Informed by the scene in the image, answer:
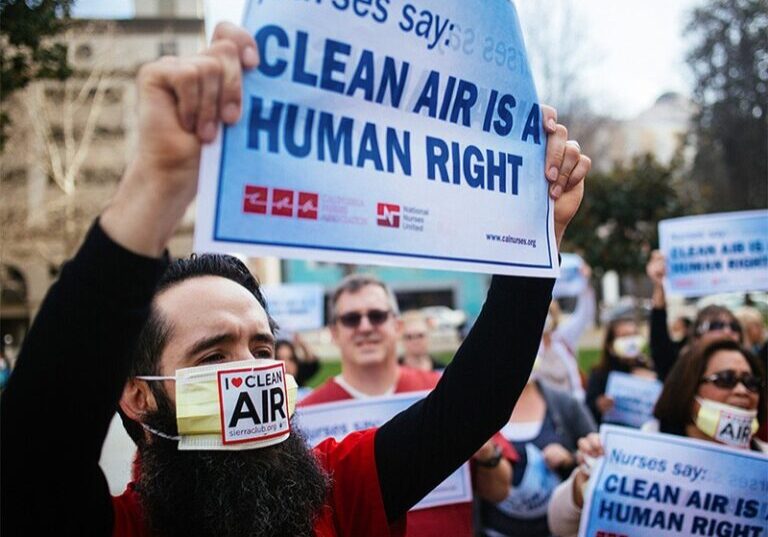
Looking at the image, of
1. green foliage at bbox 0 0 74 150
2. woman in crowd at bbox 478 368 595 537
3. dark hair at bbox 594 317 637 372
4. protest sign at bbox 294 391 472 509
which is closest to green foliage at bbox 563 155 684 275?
dark hair at bbox 594 317 637 372

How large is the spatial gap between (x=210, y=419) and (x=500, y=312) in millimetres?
685

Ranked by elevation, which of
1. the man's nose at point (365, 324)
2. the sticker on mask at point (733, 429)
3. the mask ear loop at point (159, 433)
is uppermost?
the man's nose at point (365, 324)

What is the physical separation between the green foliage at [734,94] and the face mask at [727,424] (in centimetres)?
2474

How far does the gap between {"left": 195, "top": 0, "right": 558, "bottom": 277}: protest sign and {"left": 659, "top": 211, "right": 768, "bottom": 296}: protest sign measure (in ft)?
11.7

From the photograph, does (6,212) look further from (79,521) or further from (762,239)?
(79,521)

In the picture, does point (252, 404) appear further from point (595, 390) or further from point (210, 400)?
point (595, 390)

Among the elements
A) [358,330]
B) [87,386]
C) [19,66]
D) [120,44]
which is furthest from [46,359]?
[120,44]

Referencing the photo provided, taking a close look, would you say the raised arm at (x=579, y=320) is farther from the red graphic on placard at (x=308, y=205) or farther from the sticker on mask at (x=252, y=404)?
the red graphic on placard at (x=308, y=205)

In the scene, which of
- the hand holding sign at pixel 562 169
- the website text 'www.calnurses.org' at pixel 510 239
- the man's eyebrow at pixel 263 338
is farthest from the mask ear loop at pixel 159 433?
the hand holding sign at pixel 562 169

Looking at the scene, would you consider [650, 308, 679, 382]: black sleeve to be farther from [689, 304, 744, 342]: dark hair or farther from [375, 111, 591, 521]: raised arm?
[375, 111, 591, 521]: raised arm

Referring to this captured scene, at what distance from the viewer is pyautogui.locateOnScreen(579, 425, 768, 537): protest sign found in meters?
2.41

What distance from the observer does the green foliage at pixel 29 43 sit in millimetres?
4559

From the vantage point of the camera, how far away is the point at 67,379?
105 centimetres

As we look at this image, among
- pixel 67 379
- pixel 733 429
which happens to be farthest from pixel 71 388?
pixel 733 429
